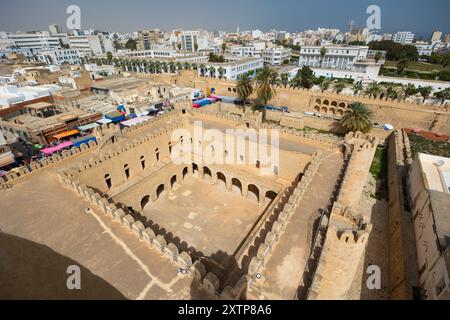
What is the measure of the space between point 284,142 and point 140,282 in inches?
763

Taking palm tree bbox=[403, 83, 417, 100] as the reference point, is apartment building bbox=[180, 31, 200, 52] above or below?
above

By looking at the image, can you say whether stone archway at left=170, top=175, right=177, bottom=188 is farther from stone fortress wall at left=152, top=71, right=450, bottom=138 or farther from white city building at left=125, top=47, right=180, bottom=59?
white city building at left=125, top=47, right=180, bottom=59

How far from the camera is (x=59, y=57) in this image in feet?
330

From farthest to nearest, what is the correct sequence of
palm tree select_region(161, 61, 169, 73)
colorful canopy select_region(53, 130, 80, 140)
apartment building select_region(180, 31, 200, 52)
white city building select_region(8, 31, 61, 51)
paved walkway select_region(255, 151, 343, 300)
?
apartment building select_region(180, 31, 200, 52) → white city building select_region(8, 31, 61, 51) → palm tree select_region(161, 61, 169, 73) → colorful canopy select_region(53, 130, 80, 140) → paved walkway select_region(255, 151, 343, 300)

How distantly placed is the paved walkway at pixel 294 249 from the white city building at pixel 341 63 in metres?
67.7

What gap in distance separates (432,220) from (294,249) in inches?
439

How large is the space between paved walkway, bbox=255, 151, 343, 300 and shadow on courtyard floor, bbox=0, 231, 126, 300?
287 inches

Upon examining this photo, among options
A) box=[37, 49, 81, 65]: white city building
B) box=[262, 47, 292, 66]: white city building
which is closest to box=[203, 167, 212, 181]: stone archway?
box=[262, 47, 292, 66]: white city building

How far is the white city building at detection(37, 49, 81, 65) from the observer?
97.9 metres

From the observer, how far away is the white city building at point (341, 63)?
71.5 m

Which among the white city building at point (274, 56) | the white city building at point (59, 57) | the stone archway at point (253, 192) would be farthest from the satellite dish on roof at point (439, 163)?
the white city building at point (59, 57)

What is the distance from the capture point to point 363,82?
6662 centimetres

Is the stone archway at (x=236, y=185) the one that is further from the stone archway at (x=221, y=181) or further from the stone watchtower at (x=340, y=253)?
the stone watchtower at (x=340, y=253)

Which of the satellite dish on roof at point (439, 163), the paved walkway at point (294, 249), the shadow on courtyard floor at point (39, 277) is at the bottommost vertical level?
the satellite dish on roof at point (439, 163)
